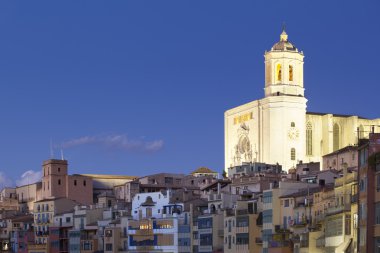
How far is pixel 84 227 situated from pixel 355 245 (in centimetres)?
5394

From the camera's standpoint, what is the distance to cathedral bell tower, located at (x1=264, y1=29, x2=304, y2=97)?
14188 cm

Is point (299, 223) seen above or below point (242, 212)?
below

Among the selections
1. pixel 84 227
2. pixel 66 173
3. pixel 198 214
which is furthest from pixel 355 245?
pixel 66 173

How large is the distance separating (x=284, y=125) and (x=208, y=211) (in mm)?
49608

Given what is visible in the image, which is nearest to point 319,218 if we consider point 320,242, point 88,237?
point 320,242

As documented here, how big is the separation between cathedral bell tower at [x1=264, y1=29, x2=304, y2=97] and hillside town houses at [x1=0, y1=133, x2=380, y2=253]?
15.4 metres

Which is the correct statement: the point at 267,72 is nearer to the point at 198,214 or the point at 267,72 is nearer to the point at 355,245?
the point at 198,214

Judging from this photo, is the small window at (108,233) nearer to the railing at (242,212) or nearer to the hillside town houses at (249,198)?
the hillside town houses at (249,198)

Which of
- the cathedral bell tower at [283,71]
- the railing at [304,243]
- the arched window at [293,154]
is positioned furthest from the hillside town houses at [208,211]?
the cathedral bell tower at [283,71]

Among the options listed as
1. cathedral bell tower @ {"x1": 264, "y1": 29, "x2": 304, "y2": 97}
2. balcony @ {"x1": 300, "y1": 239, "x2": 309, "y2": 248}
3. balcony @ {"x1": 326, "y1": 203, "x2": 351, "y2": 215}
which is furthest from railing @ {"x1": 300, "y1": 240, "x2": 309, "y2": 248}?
cathedral bell tower @ {"x1": 264, "y1": 29, "x2": 304, "y2": 97}

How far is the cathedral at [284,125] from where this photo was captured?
135 m

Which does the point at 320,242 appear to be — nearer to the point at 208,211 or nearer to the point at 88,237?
the point at 208,211

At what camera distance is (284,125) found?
5354 inches

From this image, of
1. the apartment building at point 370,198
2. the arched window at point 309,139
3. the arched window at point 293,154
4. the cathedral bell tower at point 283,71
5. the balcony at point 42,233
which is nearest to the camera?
the apartment building at point 370,198
